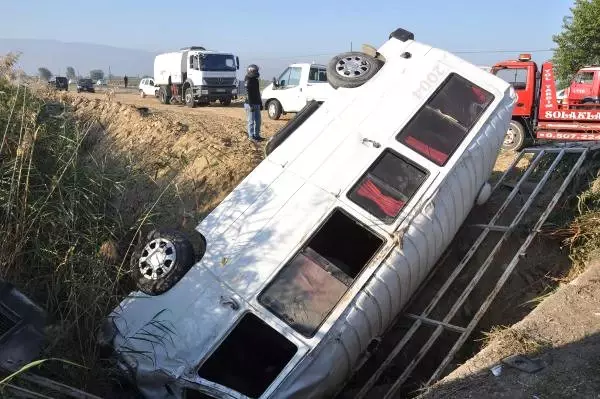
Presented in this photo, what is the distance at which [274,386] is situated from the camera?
4000mm

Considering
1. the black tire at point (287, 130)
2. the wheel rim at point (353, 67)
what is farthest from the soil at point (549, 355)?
the wheel rim at point (353, 67)

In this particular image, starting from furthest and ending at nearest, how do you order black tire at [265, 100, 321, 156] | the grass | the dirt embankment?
the dirt embankment, black tire at [265, 100, 321, 156], the grass

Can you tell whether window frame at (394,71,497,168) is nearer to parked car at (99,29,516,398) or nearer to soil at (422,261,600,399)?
parked car at (99,29,516,398)

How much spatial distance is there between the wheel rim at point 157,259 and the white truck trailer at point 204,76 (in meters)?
17.0

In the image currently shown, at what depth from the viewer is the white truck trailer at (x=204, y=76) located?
21141 millimetres

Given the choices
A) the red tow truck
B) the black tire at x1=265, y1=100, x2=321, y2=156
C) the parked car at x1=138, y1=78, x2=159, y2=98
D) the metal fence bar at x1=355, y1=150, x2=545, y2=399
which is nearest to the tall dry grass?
the black tire at x1=265, y1=100, x2=321, y2=156

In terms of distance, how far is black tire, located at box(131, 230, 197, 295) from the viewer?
14.9ft

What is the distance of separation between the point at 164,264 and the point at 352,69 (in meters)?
2.77

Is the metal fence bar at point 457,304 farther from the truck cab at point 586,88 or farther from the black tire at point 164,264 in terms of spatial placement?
the truck cab at point 586,88

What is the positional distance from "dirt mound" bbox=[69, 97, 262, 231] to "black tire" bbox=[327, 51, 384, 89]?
2.12m

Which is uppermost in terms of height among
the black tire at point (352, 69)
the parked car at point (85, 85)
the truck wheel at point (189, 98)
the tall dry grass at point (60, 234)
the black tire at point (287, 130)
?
the truck wheel at point (189, 98)

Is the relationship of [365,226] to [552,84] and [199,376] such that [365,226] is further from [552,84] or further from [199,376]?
[552,84]

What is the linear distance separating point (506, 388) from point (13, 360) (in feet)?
10.7

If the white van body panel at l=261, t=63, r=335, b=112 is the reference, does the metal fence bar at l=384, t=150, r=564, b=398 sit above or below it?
below
